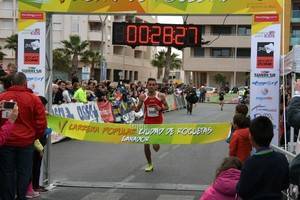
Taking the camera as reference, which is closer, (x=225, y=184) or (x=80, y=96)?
(x=225, y=184)

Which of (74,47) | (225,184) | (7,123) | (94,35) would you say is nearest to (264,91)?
(7,123)

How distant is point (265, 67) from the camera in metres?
9.66

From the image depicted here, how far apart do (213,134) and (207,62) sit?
3266 inches

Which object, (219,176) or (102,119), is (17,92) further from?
(102,119)

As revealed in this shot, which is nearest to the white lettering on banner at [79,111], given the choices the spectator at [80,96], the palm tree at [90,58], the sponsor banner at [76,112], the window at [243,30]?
the sponsor banner at [76,112]

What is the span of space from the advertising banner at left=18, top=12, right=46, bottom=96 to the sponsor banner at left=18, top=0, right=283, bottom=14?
198mm

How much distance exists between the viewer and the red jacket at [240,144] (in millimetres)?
7781

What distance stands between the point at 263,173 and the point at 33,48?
6737 millimetres

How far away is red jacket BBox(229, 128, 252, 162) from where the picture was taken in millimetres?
7781

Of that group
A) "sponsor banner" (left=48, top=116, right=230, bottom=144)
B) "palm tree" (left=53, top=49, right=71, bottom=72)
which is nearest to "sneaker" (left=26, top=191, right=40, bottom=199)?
"sponsor banner" (left=48, top=116, right=230, bottom=144)

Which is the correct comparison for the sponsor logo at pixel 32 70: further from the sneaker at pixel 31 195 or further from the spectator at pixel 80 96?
the spectator at pixel 80 96

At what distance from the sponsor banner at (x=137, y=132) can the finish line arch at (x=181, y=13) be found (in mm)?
614

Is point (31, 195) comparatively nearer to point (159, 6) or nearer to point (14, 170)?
point (14, 170)

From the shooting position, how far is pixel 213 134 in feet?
34.4
